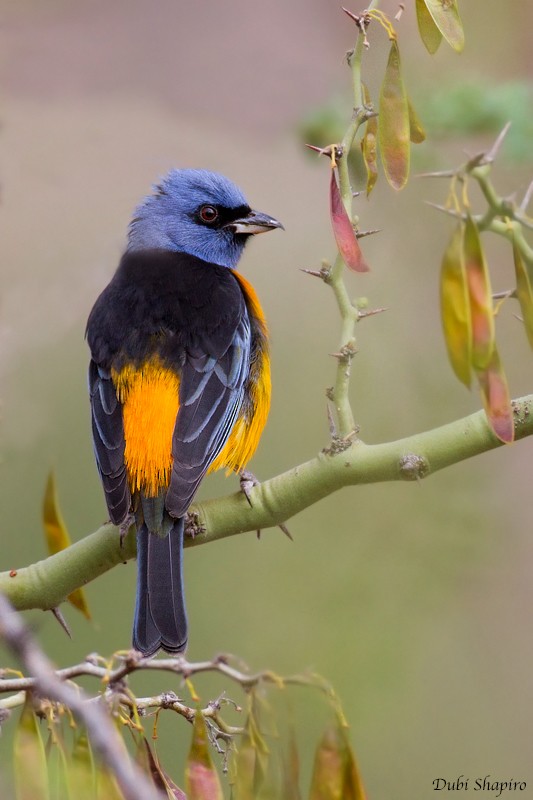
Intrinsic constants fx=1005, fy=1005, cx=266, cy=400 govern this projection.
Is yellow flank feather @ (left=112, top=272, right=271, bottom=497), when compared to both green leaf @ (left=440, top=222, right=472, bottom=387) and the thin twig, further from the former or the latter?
the thin twig

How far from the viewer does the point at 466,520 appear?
4.71 m

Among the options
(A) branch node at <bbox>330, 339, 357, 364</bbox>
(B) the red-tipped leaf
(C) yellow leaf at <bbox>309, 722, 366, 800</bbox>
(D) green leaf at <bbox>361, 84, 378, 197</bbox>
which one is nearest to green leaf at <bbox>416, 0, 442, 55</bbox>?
(D) green leaf at <bbox>361, 84, 378, 197</bbox>

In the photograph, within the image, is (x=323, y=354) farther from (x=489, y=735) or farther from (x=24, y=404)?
(x=489, y=735)

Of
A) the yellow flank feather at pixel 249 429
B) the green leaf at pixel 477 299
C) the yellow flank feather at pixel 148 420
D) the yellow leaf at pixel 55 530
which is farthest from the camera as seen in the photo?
the yellow flank feather at pixel 249 429

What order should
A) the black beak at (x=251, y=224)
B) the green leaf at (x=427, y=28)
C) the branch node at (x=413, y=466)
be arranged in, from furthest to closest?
the black beak at (x=251, y=224)
the branch node at (x=413, y=466)
the green leaf at (x=427, y=28)

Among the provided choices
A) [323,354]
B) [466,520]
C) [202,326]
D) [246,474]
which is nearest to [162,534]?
[246,474]

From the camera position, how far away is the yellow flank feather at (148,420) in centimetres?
309

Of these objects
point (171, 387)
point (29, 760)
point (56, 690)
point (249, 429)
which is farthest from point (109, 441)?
point (56, 690)

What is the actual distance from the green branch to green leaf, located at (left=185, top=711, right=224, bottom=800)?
2.87ft

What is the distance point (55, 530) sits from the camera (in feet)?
9.56

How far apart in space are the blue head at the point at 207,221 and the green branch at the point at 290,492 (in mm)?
1607

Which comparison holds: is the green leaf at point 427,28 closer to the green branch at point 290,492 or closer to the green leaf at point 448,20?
the green leaf at point 448,20

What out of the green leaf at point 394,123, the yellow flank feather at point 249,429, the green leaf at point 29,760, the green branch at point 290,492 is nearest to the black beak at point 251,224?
the yellow flank feather at point 249,429

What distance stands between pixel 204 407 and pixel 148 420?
0.19 meters
